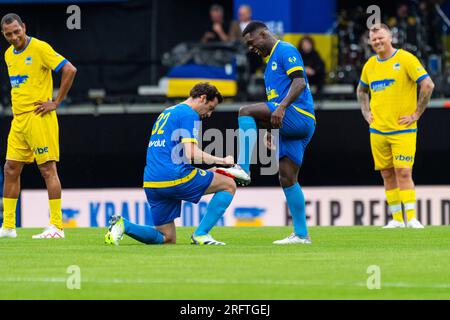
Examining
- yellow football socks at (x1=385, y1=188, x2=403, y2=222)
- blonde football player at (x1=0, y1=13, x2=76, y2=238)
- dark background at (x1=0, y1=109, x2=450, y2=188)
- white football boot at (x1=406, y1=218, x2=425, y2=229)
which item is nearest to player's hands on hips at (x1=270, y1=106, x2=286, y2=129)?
blonde football player at (x1=0, y1=13, x2=76, y2=238)

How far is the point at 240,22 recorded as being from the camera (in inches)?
838

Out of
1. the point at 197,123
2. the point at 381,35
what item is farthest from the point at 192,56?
the point at 197,123

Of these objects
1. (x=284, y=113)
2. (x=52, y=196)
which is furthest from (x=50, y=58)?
(x=284, y=113)

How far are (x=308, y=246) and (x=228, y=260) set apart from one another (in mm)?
1770

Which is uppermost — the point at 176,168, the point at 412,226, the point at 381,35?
the point at 381,35

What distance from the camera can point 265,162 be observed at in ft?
66.4

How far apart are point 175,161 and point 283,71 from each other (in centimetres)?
138

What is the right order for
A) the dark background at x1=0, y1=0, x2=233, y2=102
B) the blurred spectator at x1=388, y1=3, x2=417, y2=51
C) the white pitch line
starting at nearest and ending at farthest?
the white pitch line < the blurred spectator at x1=388, y1=3, x2=417, y2=51 < the dark background at x1=0, y1=0, x2=233, y2=102

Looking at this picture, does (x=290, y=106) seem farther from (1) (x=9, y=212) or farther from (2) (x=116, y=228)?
(1) (x=9, y=212)

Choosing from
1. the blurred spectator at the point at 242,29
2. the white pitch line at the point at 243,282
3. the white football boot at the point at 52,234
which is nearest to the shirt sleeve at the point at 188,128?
the white football boot at the point at 52,234

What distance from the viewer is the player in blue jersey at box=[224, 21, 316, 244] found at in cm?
1199

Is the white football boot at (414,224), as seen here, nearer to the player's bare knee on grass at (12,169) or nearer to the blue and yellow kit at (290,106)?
the blue and yellow kit at (290,106)

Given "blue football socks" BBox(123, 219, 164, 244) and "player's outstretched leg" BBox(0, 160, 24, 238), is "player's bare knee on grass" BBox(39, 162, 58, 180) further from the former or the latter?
"blue football socks" BBox(123, 219, 164, 244)
